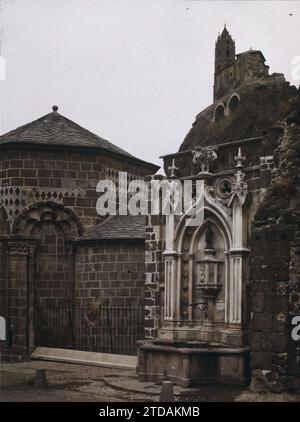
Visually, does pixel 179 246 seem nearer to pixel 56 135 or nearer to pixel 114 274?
pixel 114 274

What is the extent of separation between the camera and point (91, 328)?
20.1 m

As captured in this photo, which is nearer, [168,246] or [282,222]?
[282,222]

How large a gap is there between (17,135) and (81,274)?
4374 mm

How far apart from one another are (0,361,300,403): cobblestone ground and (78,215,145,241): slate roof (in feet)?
13.8

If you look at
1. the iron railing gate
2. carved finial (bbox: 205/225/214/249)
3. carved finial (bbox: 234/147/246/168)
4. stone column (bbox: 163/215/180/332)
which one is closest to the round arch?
the iron railing gate

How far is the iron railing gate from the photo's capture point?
19.5 m

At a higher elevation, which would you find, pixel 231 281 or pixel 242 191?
pixel 242 191

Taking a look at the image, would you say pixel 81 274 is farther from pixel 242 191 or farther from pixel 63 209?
pixel 242 191

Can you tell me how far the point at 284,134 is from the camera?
12.9m

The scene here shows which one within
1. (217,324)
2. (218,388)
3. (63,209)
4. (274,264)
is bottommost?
(218,388)

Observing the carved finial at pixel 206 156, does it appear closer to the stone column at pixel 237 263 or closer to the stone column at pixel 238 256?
the stone column at pixel 238 256
